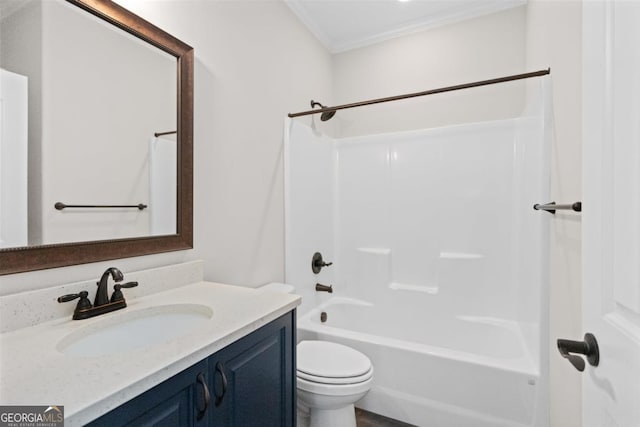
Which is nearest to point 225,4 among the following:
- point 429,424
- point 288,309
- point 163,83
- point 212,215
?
point 163,83

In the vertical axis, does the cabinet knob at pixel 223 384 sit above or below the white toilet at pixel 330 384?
above

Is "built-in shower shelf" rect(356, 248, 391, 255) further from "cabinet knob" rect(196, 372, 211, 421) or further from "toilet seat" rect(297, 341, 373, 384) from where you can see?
"cabinet knob" rect(196, 372, 211, 421)

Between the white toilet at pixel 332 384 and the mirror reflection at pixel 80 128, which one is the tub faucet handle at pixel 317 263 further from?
the mirror reflection at pixel 80 128

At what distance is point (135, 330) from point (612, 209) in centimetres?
135

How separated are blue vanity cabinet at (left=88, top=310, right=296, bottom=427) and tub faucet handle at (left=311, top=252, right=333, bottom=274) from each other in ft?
4.17

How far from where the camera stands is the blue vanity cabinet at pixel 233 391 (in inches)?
26.0

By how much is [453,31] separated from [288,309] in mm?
2619

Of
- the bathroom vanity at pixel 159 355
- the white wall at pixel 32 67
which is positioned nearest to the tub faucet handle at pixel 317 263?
the bathroom vanity at pixel 159 355

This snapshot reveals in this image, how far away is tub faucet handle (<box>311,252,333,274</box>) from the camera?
2.44 meters

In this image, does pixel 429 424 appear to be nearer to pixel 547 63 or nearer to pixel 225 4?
pixel 547 63

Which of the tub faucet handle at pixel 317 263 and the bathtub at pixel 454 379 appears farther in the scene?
the tub faucet handle at pixel 317 263

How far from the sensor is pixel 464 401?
154 cm

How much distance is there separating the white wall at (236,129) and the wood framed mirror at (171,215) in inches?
1.6

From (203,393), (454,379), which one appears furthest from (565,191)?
(203,393)
